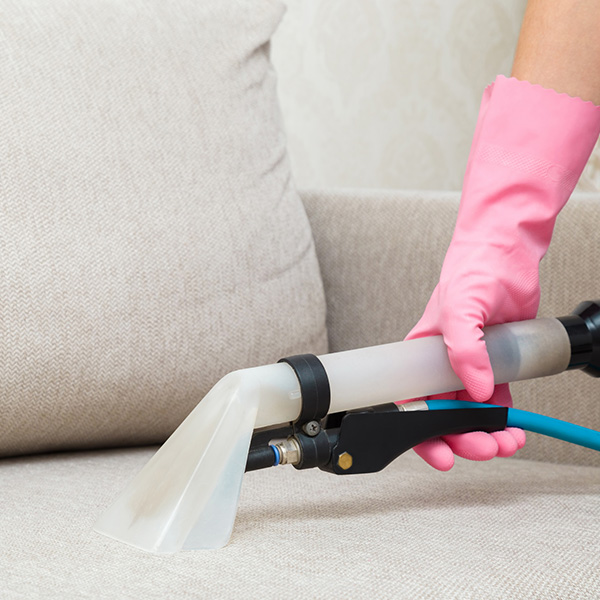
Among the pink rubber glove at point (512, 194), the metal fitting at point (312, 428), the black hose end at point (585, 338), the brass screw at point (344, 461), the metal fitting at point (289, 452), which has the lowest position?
the brass screw at point (344, 461)

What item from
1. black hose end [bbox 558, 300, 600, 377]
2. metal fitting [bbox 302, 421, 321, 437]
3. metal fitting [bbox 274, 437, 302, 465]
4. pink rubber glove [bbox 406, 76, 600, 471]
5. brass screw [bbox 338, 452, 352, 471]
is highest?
pink rubber glove [bbox 406, 76, 600, 471]

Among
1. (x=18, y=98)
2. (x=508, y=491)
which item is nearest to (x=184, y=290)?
(x=18, y=98)

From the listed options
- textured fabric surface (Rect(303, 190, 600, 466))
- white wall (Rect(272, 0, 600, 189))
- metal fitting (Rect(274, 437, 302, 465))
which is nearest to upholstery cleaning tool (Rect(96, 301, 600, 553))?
metal fitting (Rect(274, 437, 302, 465))

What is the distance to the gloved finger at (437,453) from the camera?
0.64m

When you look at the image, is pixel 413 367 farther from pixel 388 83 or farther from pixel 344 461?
pixel 388 83

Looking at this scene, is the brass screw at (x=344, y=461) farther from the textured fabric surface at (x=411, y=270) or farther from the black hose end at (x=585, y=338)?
the textured fabric surface at (x=411, y=270)

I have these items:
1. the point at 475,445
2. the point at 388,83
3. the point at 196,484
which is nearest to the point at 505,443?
the point at 475,445

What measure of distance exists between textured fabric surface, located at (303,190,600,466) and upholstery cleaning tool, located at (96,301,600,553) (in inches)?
8.4

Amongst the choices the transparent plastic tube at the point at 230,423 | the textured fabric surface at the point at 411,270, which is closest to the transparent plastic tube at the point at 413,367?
the transparent plastic tube at the point at 230,423

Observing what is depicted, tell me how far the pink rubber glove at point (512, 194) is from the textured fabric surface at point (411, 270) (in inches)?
7.6

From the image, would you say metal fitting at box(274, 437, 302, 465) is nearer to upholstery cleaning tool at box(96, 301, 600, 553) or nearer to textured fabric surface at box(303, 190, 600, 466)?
upholstery cleaning tool at box(96, 301, 600, 553)

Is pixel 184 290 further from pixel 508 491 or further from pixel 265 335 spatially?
Result: pixel 508 491

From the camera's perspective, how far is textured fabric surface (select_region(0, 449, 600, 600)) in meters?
0.47

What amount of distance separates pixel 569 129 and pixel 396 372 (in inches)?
11.2
